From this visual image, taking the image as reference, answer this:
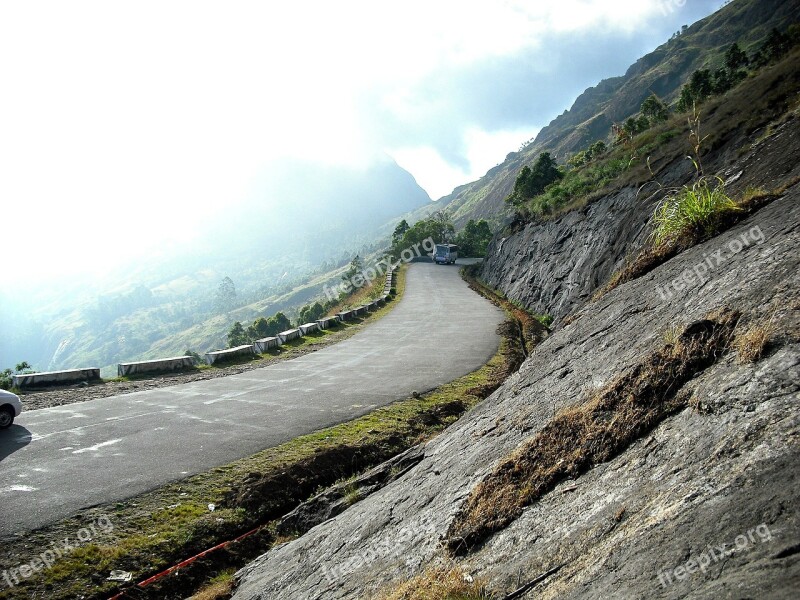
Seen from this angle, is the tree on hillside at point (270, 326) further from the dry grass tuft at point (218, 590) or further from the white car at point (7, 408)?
the dry grass tuft at point (218, 590)

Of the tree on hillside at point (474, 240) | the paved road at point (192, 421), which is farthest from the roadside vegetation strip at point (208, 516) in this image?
the tree on hillside at point (474, 240)

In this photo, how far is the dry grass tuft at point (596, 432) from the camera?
389 centimetres

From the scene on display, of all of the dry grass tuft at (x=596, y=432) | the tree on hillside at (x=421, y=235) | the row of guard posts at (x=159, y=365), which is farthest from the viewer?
the tree on hillside at (x=421, y=235)

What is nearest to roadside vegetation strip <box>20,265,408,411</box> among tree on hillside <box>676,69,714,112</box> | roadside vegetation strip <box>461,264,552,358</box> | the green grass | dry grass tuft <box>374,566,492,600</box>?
roadside vegetation strip <box>461,264,552,358</box>

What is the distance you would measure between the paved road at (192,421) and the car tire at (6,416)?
17 centimetres

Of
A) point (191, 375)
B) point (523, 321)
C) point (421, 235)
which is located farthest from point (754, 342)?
point (421, 235)

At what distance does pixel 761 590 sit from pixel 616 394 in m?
2.30

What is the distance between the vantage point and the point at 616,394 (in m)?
4.30

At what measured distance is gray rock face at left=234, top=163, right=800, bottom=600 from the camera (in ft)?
8.11

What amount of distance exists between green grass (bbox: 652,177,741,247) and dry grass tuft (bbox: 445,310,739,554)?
3.41 meters

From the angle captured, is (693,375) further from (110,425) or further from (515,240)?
(515,240)

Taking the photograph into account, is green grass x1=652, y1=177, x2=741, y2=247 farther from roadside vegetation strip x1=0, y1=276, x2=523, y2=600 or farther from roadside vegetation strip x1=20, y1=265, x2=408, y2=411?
roadside vegetation strip x1=20, y1=265, x2=408, y2=411

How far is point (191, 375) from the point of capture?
16.0 metres

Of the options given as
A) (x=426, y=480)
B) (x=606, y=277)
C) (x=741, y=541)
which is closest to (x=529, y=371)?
(x=426, y=480)
